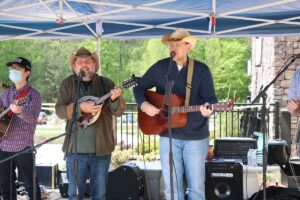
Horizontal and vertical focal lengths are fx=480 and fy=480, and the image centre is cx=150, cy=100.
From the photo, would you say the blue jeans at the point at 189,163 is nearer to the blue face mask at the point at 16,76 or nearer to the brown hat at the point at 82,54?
the brown hat at the point at 82,54

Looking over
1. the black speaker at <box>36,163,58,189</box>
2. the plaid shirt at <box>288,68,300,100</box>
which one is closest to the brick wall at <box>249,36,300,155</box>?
the black speaker at <box>36,163,58,189</box>

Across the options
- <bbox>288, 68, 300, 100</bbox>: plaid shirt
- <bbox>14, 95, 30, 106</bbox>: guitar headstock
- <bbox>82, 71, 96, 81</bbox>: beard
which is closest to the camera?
<bbox>288, 68, 300, 100</bbox>: plaid shirt

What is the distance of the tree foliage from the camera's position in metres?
21.9

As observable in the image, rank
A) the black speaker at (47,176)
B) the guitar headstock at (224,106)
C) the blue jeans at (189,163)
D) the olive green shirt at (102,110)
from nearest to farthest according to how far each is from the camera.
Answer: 1. the guitar headstock at (224,106)
2. the blue jeans at (189,163)
3. the olive green shirt at (102,110)
4. the black speaker at (47,176)

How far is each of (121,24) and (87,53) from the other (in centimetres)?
197

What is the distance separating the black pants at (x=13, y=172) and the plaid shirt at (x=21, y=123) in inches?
3.8

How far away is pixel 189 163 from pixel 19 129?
189 cm

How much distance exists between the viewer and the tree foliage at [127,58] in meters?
21.9

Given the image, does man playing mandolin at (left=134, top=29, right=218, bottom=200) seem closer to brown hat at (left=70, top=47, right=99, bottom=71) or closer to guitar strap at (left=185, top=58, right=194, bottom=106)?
guitar strap at (left=185, top=58, right=194, bottom=106)

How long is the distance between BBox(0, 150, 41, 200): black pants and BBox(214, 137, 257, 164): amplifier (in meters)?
2.32

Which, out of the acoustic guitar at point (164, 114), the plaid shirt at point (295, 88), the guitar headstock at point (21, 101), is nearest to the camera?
the acoustic guitar at point (164, 114)

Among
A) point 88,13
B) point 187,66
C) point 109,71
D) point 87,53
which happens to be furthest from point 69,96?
point 109,71

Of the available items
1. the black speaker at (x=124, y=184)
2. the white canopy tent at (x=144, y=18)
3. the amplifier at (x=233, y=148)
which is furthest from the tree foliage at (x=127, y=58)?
the black speaker at (x=124, y=184)

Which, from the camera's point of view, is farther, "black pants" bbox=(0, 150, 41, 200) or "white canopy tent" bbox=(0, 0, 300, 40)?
"white canopy tent" bbox=(0, 0, 300, 40)
